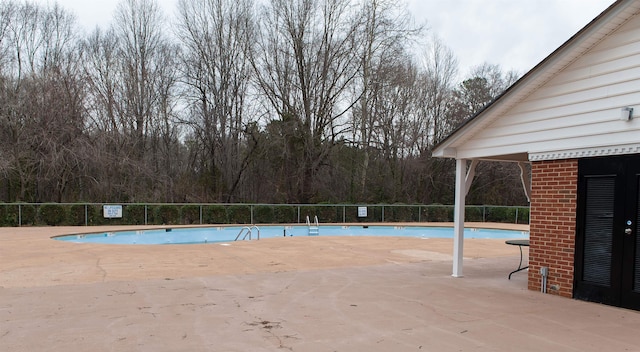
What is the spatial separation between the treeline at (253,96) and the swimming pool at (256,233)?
5.46 metres

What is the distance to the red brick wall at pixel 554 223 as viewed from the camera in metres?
6.24

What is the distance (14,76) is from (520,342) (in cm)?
2700

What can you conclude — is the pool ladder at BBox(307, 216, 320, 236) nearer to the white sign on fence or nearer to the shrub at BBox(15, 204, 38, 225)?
the white sign on fence

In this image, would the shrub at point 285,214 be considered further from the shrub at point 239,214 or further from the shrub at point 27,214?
the shrub at point 27,214

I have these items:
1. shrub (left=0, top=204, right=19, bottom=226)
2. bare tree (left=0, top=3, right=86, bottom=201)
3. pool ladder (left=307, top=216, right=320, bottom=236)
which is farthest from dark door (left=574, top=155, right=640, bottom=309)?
bare tree (left=0, top=3, right=86, bottom=201)

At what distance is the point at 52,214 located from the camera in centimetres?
1928

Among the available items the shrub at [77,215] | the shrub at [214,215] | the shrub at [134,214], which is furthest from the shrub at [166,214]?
the shrub at [77,215]

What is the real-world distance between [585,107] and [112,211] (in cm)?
1914

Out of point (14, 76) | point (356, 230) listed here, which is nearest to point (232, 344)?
point (356, 230)

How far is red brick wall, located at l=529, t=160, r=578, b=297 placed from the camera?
6.24 m

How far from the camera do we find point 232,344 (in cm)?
426

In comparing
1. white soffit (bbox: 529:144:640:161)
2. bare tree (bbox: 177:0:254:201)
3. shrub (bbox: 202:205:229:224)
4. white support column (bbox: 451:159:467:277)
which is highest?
bare tree (bbox: 177:0:254:201)

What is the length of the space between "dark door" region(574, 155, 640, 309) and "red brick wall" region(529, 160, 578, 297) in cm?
10

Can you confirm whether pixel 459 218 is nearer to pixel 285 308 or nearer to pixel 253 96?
pixel 285 308
